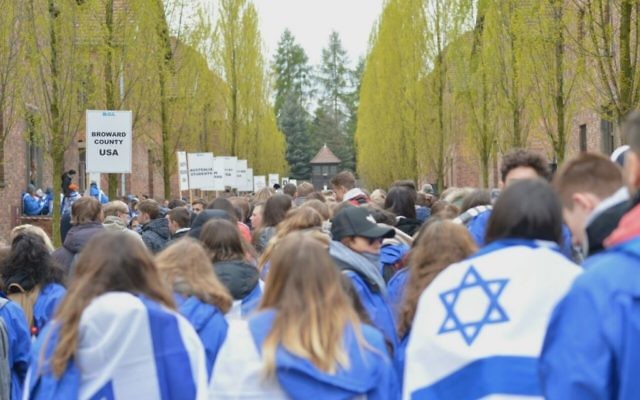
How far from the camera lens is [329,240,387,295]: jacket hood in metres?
5.91

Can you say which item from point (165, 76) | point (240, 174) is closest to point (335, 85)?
point (240, 174)

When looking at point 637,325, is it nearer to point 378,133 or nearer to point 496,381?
point 496,381

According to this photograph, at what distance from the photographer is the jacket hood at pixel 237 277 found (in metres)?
6.33

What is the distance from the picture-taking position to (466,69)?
27.4 meters

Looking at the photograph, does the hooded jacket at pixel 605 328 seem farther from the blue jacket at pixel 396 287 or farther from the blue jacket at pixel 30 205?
the blue jacket at pixel 30 205

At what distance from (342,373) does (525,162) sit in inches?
127

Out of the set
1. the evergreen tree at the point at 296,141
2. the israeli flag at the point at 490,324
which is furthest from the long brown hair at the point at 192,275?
the evergreen tree at the point at 296,141

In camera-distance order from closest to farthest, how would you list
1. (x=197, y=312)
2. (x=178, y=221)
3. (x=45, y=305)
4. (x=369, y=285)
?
(x=197, y=312) → (x=369, y=285) → (x=45, y=305) → (x=178, y=221)

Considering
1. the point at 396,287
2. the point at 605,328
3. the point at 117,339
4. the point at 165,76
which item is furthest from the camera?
the point at 165,76

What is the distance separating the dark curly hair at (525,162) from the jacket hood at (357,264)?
4.56ft

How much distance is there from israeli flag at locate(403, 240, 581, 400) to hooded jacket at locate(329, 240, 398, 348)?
4.83 feet

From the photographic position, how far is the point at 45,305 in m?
7.35

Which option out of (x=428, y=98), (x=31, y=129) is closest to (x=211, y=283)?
(x=31, y=129)

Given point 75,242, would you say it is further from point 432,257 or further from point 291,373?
point 291,373
